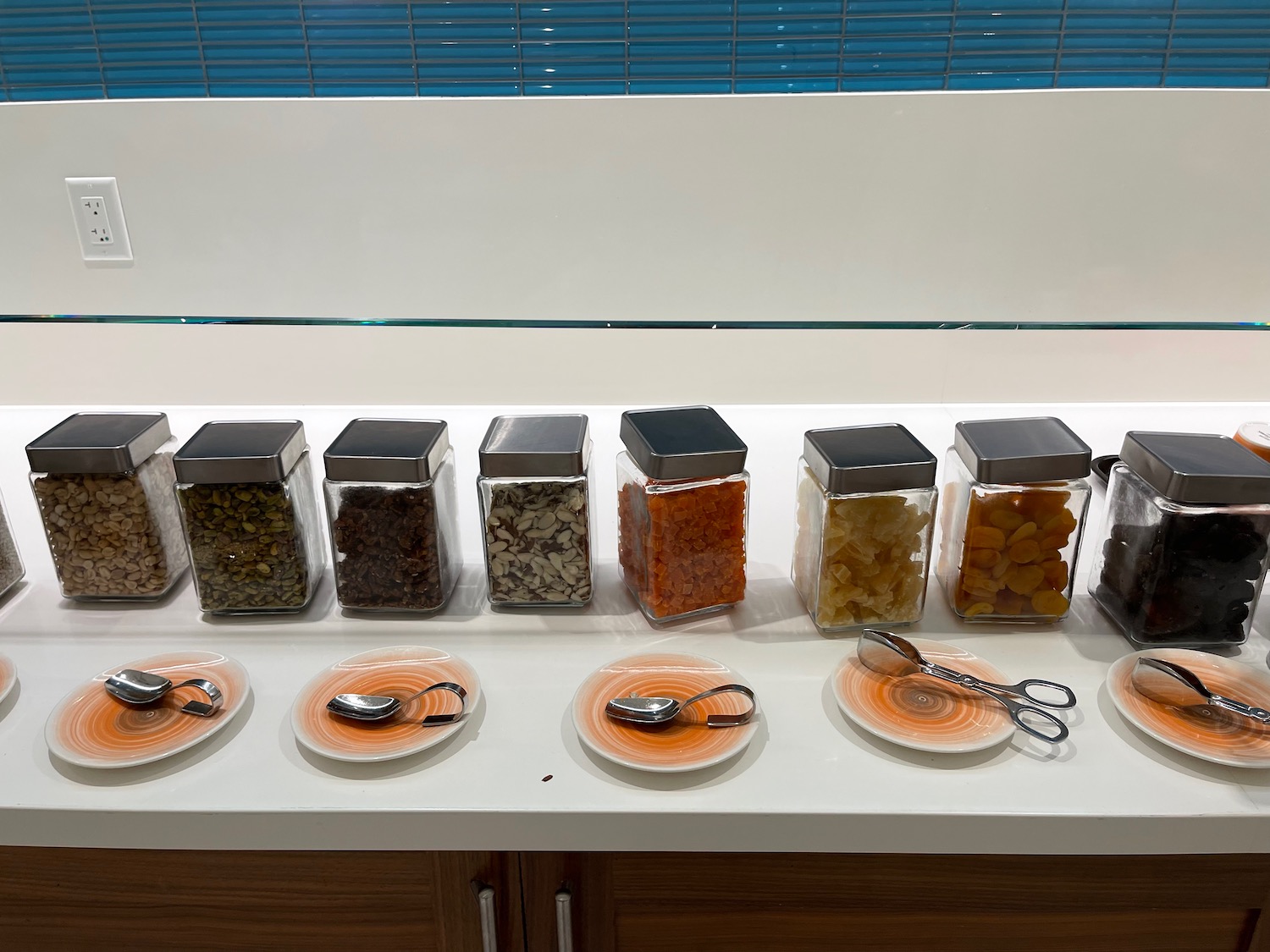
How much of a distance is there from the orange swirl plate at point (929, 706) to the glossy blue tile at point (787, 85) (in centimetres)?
112

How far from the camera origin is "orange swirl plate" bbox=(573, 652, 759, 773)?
2.18 feet

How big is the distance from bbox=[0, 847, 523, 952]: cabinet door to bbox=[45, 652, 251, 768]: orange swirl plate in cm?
8

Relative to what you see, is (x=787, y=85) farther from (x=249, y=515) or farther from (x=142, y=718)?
(x=142, y=718)

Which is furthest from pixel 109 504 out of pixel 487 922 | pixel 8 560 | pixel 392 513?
pixel 487 922

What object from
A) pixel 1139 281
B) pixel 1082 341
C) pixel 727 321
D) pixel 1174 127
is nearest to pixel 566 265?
pixel 727 321

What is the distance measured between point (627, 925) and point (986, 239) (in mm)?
821

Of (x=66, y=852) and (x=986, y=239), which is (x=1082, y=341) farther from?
(x=66, y=852)

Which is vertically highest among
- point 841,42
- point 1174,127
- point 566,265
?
point 841,42

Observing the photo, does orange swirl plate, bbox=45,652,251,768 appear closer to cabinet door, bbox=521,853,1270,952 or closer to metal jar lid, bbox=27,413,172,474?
metal jar lid, bbox=27,413,172,474

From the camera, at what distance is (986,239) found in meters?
0.99

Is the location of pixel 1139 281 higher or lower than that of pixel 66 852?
higher

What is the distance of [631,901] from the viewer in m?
0.70

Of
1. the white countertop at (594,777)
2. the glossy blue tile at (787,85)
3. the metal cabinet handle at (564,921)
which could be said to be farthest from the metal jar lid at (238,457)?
the glossy blue tile at (787,85)

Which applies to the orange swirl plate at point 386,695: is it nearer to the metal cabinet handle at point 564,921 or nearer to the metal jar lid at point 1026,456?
the metal cabinet handle at point 564,921
